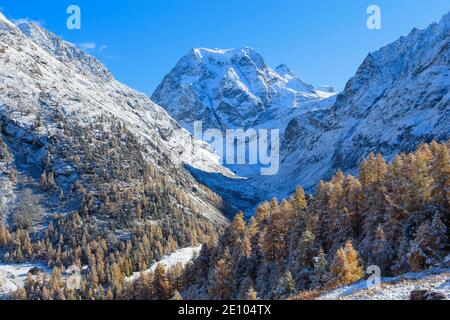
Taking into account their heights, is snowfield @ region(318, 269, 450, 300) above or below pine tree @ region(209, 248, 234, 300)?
above

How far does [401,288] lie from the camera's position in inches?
1657

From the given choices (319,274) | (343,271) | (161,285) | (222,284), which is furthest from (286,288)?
(161,285)

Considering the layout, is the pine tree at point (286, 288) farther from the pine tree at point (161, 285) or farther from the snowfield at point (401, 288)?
the pine tree at point (161, 285)

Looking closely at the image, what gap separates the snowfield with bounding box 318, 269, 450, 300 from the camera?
3922 cm

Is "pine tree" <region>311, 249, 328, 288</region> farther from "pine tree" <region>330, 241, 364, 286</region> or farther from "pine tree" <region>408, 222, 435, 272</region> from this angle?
"pine tree" <region>408, 222, 435, 272</region>

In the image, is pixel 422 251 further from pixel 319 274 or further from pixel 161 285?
pixel 161 285

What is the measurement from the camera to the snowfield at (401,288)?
39.2 metres

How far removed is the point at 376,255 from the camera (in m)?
75.6

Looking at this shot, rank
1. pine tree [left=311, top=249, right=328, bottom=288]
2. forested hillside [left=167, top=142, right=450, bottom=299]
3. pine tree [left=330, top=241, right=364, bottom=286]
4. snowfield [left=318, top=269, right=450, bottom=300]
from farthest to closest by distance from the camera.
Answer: pine tree [left=311, top=249, right=328, bottom=288] → forested hillside [left=167, top=142, right=450, bottom=299] → pine tree [left=330, top=241, right=364, bottom=286] → snowfield [left=318, top=269, right=450, bottom=300]

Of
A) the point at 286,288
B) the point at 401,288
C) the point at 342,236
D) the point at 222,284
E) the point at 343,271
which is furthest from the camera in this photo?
the point at 222,284

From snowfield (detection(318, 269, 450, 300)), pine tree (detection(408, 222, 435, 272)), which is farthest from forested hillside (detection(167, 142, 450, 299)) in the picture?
snowfield (detection(318, 269, 450, 300))

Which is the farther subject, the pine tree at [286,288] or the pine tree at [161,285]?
the pine tree at [161,285]

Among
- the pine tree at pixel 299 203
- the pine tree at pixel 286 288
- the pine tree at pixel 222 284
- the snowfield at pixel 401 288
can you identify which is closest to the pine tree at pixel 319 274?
the pine tree at pixel 286 288
